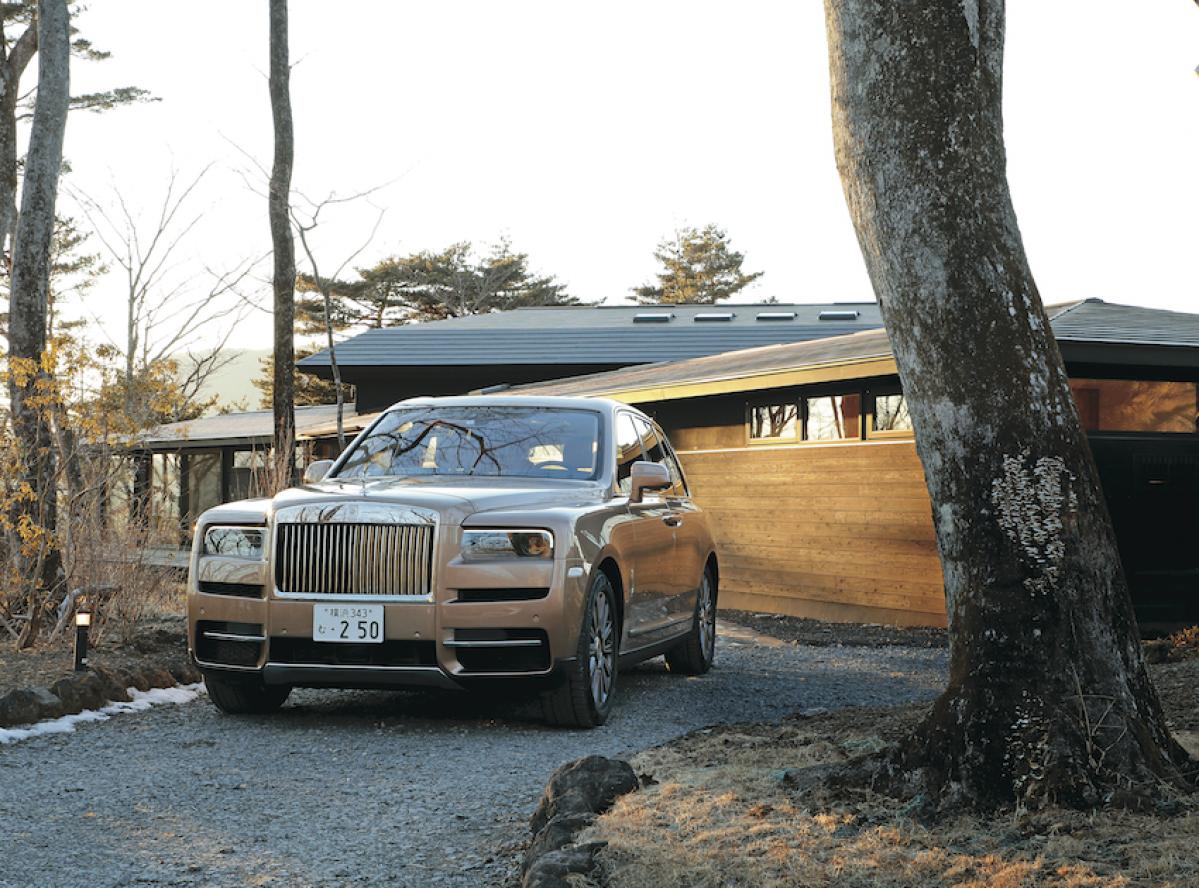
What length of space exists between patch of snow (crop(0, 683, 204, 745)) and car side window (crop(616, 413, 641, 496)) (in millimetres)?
3037

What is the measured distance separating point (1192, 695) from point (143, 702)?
6074 mm

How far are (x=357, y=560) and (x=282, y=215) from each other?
16306 millimetres

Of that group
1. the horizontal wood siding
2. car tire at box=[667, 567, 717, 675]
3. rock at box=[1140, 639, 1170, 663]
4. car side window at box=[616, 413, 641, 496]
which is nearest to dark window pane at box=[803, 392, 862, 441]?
the horizontal wood siding

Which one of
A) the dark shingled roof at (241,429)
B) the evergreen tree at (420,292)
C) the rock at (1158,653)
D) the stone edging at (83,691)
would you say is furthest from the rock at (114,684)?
the evergreen tree at (420,292)

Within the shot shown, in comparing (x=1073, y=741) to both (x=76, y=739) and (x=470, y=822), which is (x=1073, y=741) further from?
(x=76, y=739)

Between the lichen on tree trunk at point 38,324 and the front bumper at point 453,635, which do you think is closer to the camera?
the front bumper at point 453,635

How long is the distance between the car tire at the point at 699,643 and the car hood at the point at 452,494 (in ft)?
7.01

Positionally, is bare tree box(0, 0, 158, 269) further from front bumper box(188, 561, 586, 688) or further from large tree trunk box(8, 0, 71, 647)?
front bumper box(188, 561, 586, 688)

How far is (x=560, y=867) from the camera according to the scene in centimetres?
439

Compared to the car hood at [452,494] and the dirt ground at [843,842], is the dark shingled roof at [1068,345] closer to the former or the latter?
the car hood at [452,494]

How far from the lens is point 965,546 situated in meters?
5.05

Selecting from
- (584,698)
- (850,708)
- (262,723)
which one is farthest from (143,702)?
(850,708)

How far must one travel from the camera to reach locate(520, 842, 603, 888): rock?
4285 millimetres

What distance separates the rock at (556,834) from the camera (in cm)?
476
